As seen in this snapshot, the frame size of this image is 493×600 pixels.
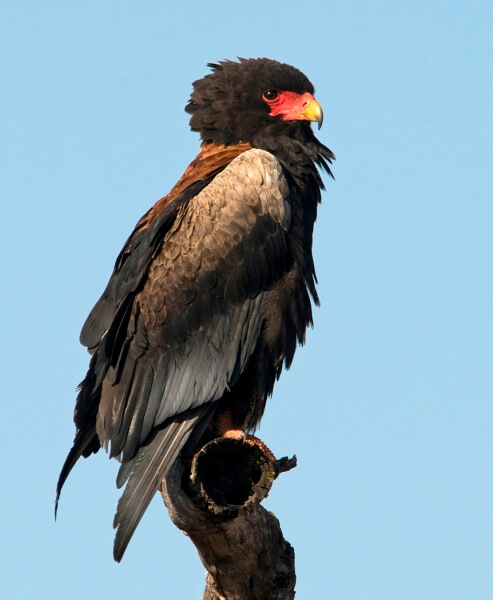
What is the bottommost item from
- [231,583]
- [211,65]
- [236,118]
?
[231,583]

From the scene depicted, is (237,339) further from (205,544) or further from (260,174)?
(205,544)

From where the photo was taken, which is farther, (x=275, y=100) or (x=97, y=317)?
(x=275, y=100)

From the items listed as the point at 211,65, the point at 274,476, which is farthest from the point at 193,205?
the point at 274,476

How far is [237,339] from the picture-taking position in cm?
700

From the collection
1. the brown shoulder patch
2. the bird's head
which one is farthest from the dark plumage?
the bird's head

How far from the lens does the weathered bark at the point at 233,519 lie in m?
5.62

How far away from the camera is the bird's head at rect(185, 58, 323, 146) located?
302 inches

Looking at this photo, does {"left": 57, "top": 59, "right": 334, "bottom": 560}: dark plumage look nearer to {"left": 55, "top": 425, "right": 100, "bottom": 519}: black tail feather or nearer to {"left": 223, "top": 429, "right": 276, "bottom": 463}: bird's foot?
{"left": 55, "top": 425, "right": 100, "bottom": 519}: black tail feather

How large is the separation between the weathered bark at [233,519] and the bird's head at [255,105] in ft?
8.90

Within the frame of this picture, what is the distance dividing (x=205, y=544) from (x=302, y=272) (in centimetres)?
211

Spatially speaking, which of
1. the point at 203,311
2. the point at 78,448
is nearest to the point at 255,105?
the point at 203,311

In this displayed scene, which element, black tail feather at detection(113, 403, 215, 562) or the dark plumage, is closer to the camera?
black tail feather at detection(113, 403, 215, 562)

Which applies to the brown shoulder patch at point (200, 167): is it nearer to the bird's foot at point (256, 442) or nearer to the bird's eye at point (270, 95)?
the bird's eye at point (270, 95)

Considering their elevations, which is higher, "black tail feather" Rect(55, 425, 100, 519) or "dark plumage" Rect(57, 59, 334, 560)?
"dark plumage" Rect(57, 59, 334, 560)
